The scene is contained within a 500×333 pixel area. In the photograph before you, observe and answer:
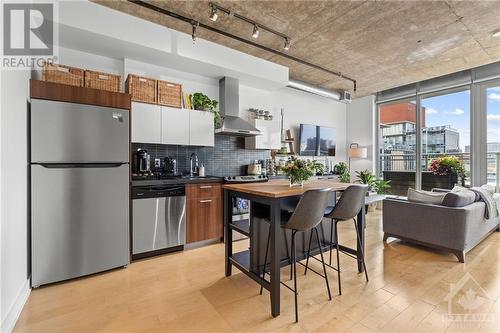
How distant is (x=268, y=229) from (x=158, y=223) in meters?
1.52

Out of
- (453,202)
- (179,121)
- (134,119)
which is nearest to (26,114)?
(134,119)

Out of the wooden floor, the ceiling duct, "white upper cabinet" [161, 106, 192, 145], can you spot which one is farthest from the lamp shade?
"white upper cabinet" [161, 106, 192, 145]

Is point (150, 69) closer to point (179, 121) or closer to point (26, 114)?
point (179, 121)

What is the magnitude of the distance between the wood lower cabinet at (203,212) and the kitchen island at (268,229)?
3.22ft

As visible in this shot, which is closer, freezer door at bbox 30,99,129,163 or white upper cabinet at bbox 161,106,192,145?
freezer door at bbox 30,99,129,163

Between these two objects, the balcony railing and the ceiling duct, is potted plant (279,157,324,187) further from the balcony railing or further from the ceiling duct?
the balcony railing

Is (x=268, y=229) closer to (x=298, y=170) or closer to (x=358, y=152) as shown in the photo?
(x=298, y=170)

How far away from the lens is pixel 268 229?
7.91 feet

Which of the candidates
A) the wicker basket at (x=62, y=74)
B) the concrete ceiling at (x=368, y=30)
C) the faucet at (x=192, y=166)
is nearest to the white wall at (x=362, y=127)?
the concrete ceiling at (x=368, y=30)

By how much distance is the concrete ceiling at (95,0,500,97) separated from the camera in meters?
2.77

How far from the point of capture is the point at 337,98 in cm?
574

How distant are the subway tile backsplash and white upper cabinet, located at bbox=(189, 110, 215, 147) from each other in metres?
0.38

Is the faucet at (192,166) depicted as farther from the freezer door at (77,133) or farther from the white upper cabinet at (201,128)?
the freezer door at (77,133)

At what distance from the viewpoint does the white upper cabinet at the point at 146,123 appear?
3.12 metres
